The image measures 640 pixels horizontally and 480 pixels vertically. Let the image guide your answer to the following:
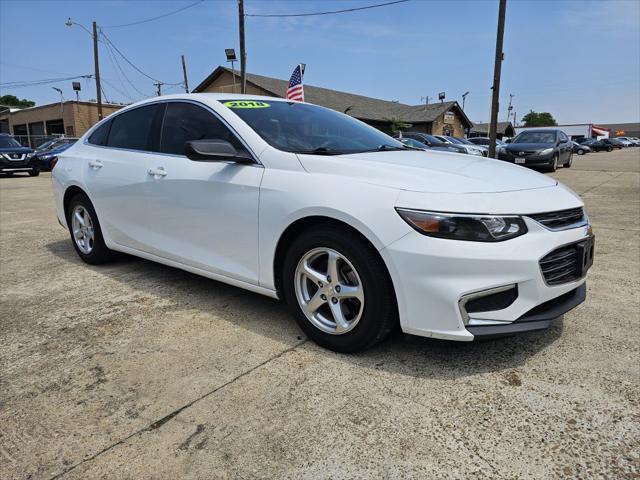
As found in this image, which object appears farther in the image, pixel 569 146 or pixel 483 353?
pixel 569 146

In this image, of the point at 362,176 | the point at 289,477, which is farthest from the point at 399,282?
the point at 289,477

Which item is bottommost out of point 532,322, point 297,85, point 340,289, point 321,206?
point 532,322

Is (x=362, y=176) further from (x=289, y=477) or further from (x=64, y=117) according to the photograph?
(x=64, y=117)

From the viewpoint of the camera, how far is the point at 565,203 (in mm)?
2645

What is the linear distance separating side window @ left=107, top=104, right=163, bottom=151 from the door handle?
0.74ft

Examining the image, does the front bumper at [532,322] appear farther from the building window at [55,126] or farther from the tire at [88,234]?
the building window at [55,126]

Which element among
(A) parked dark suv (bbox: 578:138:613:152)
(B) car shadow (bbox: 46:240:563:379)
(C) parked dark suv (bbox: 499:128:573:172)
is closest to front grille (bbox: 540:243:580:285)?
(B) car shadow (bbox: 46:240:563:379)

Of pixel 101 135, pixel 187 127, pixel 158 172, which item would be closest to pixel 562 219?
pixel 187 127

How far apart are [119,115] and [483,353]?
3.65 metres

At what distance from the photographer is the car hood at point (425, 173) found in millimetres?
2455

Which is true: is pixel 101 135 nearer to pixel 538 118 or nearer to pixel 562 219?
pixel 562 219

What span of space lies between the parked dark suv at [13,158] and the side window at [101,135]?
51.7ft

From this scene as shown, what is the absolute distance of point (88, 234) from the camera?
A: 4543mm

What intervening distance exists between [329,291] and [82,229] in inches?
123
